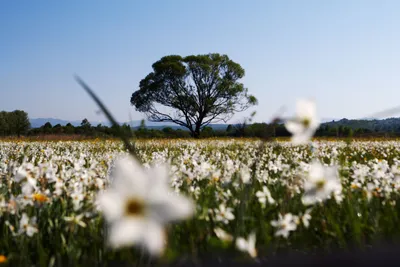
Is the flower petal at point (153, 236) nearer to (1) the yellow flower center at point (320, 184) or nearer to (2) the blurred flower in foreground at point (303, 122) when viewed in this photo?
(2) the blurred flower in foreground at point (303, 122)

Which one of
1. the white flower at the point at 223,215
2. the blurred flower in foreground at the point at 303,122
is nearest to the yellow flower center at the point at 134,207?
the blurred flower in foreground at the point at 303,122

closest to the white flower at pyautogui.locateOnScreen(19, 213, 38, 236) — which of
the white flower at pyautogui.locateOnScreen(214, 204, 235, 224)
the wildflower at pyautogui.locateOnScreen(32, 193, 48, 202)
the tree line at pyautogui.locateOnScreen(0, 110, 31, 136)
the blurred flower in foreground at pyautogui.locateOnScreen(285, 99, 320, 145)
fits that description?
the wildflower at pyautogui.locateOnScreen(32, 193, 48, 202)

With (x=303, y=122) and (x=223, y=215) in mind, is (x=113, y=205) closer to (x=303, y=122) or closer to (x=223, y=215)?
(x=303, y=122)

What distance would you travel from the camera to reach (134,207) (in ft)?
2.07

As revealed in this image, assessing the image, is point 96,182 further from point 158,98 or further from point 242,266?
point 158,98

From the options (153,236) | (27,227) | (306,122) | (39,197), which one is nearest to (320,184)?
(306,122)

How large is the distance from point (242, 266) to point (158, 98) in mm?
43940

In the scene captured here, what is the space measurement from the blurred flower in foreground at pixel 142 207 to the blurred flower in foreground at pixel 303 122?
18.7 inches

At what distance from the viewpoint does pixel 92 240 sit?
2191mm

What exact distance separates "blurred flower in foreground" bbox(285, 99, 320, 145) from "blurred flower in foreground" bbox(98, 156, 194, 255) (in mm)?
475

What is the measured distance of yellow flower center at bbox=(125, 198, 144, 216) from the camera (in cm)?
63

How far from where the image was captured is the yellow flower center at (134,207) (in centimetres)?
63

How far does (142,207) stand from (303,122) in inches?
21.7

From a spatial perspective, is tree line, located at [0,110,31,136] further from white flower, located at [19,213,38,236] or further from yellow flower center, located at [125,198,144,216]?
yellow flower center, located at [125,198,144,216]
